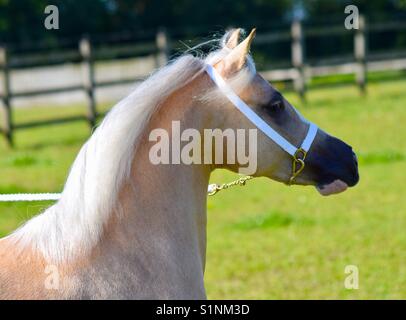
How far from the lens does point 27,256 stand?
3238 mm

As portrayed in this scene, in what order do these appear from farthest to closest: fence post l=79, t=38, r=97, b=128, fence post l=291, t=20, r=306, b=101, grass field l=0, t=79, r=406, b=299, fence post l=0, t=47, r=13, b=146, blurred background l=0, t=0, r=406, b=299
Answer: fence post l=291, t=20, r=306, b=101 < fence post l=79, t=38, r=97, b=128 < fence post l=0, t=47, r=13, b=146 < blurred background l=0, t=0, r=406, b=299 < grass field l=0, t=79, r=406, b=299

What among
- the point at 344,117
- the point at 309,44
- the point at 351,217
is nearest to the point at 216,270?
the point at 351,217

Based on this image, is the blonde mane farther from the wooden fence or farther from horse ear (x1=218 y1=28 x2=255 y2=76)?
the wooden fence

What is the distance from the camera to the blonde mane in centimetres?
323

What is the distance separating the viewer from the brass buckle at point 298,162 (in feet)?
12.3

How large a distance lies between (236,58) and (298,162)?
0.55 metres

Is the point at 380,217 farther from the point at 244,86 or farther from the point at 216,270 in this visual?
the point at 244,86

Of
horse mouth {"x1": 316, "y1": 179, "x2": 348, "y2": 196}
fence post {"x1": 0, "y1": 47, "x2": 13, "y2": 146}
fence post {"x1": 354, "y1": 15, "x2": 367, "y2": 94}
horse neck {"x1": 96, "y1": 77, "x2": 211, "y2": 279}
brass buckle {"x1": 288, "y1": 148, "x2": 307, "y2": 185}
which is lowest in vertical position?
horse neck {"x1": 96, "y1": 77, "x2": 211, "y2": 279}

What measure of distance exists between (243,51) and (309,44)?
3685cm

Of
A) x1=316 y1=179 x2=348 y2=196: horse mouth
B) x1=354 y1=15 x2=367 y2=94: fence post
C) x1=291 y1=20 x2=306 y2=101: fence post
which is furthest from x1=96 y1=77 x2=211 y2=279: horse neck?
x1=354 y1=15 x2=367 y2=94: fence post

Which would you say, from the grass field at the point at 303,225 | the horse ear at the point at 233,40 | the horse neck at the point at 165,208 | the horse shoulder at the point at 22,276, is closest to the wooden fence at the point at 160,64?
the grass field at the point at 303,225

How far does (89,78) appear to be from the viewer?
699 inches

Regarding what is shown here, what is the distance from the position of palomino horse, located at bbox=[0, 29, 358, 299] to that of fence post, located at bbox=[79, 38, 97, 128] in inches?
549

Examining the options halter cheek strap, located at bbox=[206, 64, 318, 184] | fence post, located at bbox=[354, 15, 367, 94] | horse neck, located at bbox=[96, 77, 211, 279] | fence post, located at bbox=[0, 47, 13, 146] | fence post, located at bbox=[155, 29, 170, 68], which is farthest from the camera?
fence post, located at bbox=[354, 15, 367, 94]
